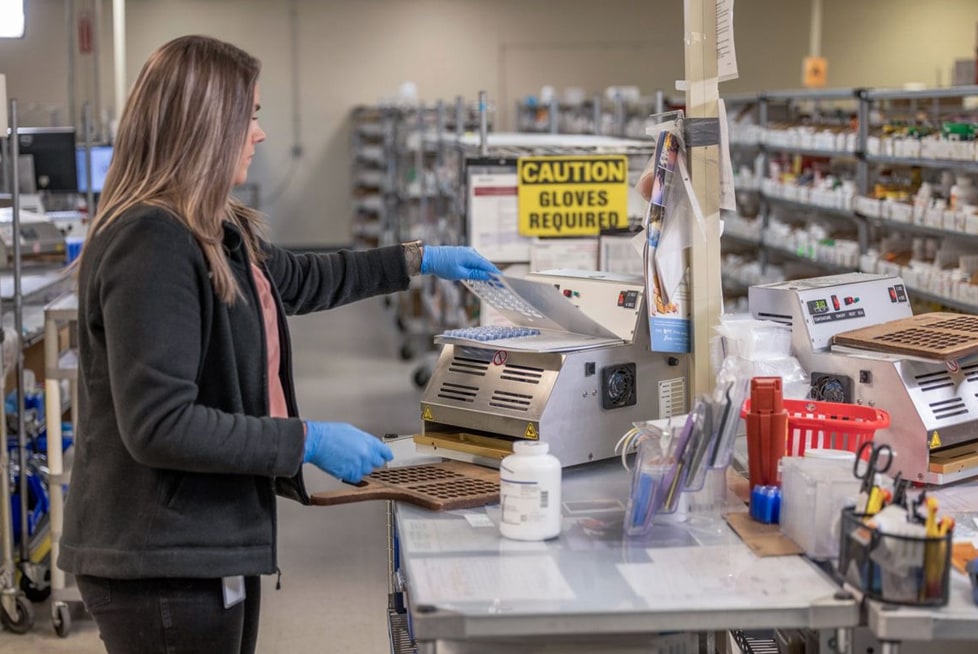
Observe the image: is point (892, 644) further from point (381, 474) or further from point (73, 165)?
point (73, 165)

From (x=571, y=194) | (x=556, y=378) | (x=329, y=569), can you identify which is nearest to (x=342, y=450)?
(x=556, y=378)

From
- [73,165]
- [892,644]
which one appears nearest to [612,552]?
[892,644]

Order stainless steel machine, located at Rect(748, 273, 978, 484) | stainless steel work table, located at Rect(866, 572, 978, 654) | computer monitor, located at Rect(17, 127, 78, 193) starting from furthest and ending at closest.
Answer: computer monitor, located at Rect(17, 127, 78, 193) < stainless steel machine, located at Rect(748, 273, 978, 484) < stainless steel work table, located at Rect(866, 572, 978, 654)

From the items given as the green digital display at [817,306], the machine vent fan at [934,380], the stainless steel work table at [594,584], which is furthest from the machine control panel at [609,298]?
the machine vent fan at [934,380]

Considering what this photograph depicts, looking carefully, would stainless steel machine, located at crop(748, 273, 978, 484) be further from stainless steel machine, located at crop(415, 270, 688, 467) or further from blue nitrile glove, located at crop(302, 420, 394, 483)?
blue nitrile glove, located at crop(302, 420, 394, 483)

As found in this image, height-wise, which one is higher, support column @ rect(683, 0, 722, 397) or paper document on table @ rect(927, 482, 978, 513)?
support column @ rect(683, 0, 722, 397)

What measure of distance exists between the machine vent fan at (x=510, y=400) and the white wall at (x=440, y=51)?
13662 millimetres

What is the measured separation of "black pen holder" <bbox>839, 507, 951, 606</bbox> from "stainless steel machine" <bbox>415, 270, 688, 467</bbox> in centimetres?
80

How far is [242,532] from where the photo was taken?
1972 millimetres

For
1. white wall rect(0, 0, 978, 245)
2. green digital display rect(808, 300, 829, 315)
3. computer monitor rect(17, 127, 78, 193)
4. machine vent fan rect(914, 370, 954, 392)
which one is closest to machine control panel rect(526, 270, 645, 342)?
green digital display rect(808, 300, 829, 315)

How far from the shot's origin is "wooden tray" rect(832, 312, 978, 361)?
7.91 ft

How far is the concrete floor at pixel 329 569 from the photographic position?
4039mm

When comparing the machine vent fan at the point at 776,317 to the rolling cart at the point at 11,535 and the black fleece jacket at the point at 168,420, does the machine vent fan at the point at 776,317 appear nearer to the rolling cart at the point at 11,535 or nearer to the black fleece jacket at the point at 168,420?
the black fleece jacket at the point at 168,420

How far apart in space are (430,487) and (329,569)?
2524mm
